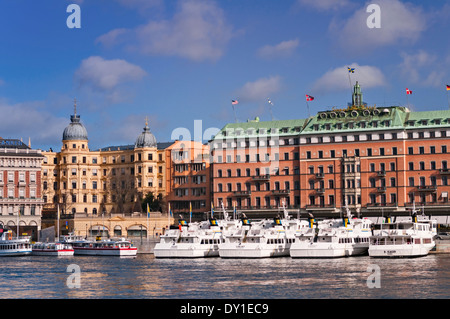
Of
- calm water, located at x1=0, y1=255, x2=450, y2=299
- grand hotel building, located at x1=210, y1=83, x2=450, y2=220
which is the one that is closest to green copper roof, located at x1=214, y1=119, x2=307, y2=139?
grand hotel building, located at x1=210, y1=83, x2=450, y2=220

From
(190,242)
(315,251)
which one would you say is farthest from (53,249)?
(315,251)

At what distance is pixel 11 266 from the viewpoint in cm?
9706

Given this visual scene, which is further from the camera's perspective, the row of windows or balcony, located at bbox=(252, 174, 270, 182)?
balcony, located at bbox=(252, 174, 270, 182)

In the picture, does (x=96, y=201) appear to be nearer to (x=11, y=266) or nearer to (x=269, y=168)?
(x=269, y=168)

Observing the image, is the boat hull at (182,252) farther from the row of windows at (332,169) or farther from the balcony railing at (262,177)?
the balcony railing at (262,177)

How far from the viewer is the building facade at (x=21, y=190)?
168125 mm

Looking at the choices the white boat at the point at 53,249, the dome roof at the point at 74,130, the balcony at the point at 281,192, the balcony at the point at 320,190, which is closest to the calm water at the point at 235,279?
the white boat at the point at 53,249

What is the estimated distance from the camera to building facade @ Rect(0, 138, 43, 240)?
6619 inches

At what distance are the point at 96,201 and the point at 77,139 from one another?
16.9 meters

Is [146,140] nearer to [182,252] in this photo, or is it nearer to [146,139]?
[146,139]

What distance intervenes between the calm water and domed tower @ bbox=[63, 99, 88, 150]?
95.1 m

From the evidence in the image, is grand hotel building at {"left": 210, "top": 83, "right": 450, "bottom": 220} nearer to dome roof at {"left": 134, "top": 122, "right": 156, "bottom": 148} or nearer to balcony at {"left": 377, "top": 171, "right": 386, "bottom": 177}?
balcony at {"left": 377, "top": 171, "right": 386, "bottom": 177}
